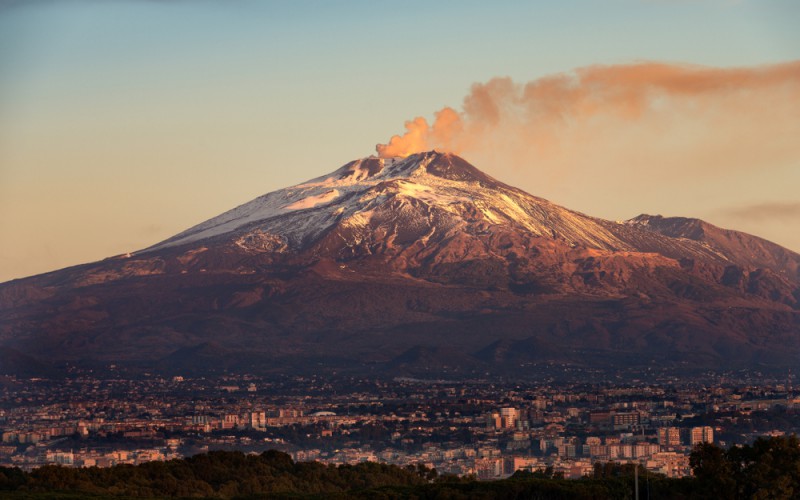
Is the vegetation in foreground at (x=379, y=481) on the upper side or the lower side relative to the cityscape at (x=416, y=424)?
lower

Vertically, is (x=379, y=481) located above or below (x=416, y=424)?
below

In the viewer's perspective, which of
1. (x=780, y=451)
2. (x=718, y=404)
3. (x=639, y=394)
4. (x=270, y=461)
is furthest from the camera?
(x=639, y=394)

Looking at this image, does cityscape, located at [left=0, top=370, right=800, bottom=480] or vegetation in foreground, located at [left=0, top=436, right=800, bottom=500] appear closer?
vegetation in foreground, located at [left=0, top=436, right=800, bottom=500]

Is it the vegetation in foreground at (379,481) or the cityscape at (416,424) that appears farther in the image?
the cityscape at (416,424)

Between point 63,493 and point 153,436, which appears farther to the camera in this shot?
point 153,436

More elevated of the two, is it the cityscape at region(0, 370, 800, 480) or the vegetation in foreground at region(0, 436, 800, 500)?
the cityscape at region(0, 370, 800, 480)

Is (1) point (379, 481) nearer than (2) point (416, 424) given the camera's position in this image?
Yes

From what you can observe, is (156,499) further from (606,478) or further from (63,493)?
(606,478)

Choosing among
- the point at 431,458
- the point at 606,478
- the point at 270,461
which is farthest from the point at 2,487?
the point at 431,458
